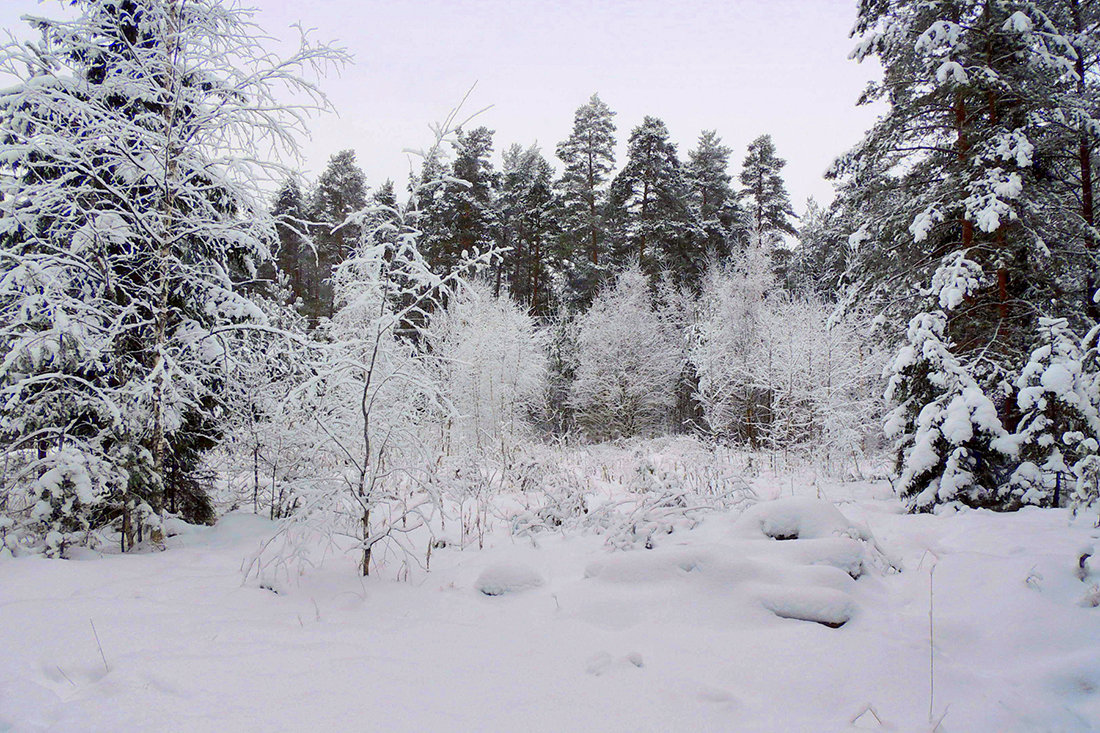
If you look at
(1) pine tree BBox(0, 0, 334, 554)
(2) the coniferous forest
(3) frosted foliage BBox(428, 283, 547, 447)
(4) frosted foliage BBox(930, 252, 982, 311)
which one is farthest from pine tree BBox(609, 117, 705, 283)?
(1) pine tree BBox(0, 0, 334, 554)

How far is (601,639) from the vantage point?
2.88 meters

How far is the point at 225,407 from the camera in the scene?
19.5ft

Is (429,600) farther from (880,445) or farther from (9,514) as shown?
(880,445)

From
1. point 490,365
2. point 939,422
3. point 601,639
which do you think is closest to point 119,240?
point 601,639

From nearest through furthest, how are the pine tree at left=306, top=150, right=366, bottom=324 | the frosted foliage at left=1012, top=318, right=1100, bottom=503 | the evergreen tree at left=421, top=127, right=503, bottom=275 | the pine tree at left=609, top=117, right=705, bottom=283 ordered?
the frosted foliage at left=1012, top=318, right=1100, bottom=503 → the evergreen tree at left=421, top=127, right=503, bottom=275 → the pine tree at left=609, top=117, right=705, bottom=283 → the pine tree at left=306, top=150, right=366, bottom=324

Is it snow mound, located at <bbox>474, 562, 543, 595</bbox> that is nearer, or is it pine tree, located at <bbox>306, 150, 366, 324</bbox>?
snow mound, located at <bbox>474, 562, 543, 595</bbox>

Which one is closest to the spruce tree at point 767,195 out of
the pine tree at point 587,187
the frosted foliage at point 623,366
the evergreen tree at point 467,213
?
the pine tree at point 587,187

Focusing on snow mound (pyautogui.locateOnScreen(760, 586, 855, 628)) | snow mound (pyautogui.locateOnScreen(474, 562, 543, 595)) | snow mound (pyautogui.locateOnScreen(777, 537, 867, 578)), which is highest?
snow mound (pyautogui.locateOnScreen(777, 537, 867, 578))

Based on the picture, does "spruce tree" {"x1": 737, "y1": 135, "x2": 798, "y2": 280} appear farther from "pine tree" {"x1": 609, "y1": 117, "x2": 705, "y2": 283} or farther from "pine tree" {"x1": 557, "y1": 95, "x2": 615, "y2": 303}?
"pine tree" {"x1": 557, "y1": 95, "x2": 615, "y2": 303}

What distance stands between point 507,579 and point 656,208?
79.9 ft

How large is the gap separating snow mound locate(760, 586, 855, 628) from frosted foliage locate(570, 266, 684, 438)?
17.4 metres

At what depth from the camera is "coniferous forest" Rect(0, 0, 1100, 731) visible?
7.93 feet

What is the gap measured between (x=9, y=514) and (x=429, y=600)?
392 centimetres

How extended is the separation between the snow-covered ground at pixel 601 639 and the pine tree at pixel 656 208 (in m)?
21.9
